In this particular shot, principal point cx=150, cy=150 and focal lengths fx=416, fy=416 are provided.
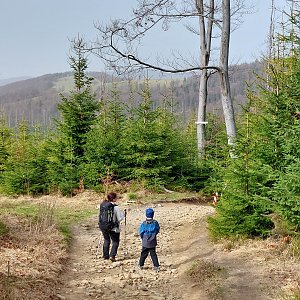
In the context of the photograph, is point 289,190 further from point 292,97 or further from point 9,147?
point 9,147

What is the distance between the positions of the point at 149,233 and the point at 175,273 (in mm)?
994

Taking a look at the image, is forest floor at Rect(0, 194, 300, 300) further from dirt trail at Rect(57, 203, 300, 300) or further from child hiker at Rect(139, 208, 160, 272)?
child hiker at Rect(139, 208, 160, 272)

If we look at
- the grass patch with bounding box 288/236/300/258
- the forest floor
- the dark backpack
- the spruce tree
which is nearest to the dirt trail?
the forest floor

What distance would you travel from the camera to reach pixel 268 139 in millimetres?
10227

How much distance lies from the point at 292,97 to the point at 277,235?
3245 millimetres

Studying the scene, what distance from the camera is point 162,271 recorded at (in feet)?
29.0

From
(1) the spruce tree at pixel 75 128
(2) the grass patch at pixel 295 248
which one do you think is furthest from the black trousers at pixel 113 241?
(1) the spruce tree at pixel 75 128

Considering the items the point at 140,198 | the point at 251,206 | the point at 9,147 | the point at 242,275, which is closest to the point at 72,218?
the point at 140,198

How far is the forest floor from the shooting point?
7.17 meters

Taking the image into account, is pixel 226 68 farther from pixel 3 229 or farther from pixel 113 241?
pixel 3 229

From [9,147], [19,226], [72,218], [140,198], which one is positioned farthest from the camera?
[9,147]

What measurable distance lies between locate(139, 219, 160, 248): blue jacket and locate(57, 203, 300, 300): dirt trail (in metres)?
0.55

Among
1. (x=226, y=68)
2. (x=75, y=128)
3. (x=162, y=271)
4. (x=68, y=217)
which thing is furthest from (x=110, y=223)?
(x=75, y=128)

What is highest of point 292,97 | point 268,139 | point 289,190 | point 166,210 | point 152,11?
point 152,11
